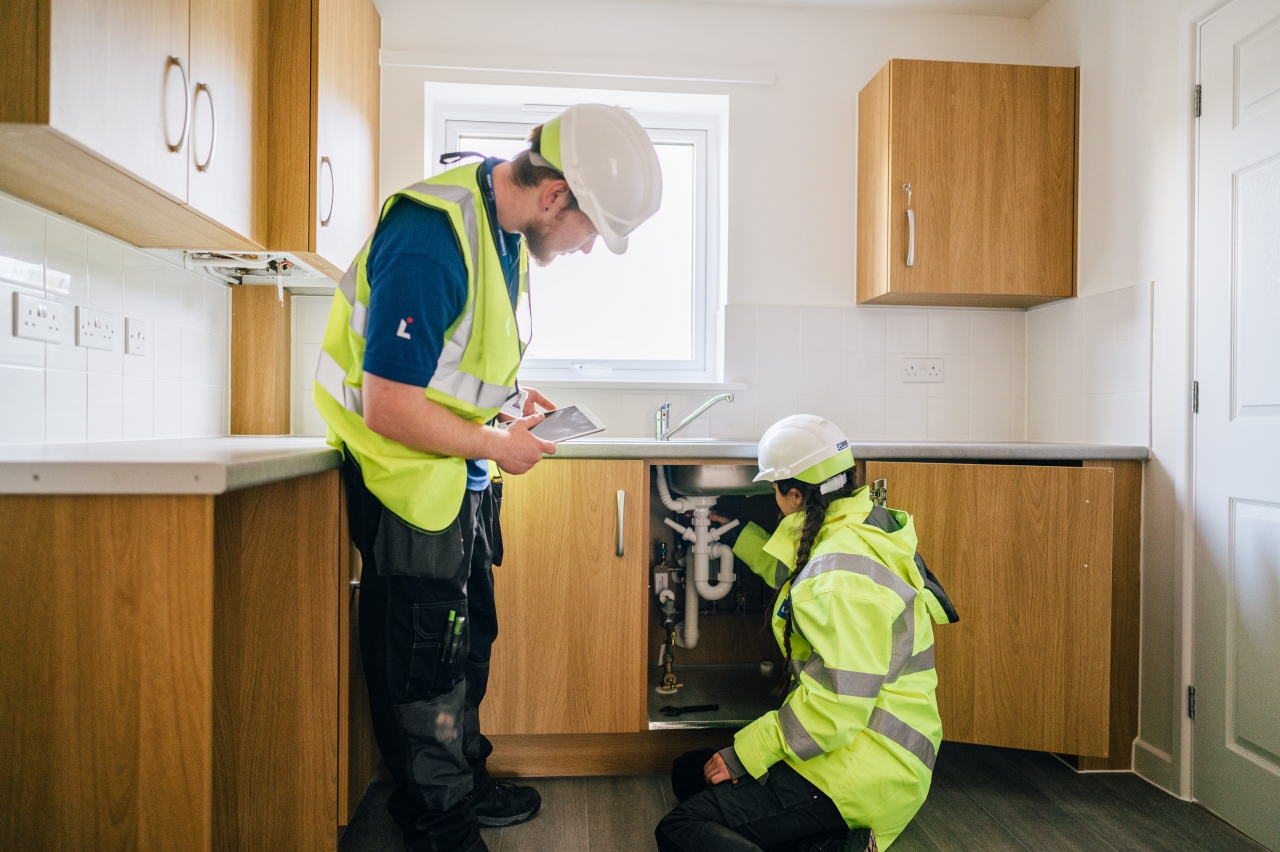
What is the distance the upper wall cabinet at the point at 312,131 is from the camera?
1.92 metres

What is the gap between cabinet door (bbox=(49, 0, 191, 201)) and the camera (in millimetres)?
1102

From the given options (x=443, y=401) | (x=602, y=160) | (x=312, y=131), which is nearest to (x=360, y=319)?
(x=443, y=401)

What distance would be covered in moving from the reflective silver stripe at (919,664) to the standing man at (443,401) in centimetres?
82

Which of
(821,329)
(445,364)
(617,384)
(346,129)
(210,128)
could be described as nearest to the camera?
(445,364)

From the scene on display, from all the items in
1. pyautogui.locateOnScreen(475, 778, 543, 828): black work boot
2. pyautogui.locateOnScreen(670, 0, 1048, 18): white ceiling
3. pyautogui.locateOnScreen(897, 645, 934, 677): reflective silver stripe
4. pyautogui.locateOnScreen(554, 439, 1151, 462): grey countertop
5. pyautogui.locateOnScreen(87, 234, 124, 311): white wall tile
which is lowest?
pyautogui.locateOnScreen(475, 778, 543, 828): black work boot

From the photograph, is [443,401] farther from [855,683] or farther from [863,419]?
[863,419]

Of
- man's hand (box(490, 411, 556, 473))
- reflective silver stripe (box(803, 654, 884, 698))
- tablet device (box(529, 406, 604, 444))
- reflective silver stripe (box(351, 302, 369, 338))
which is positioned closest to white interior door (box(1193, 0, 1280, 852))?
reflective silver stripe (box(803, 654, 884, 698))

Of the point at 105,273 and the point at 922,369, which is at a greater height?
the point at 105,273

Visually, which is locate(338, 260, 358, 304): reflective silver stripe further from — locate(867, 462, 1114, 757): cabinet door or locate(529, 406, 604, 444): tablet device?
locate(867, 462, 1114, 757): cabinet door

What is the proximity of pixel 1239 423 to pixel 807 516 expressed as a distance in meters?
1.13

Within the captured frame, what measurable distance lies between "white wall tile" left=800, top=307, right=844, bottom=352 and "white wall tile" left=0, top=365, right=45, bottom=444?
2.15m

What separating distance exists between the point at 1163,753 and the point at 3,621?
2.56 metres

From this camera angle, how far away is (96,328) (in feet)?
5.54

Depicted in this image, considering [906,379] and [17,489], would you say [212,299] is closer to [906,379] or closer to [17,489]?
[17,489]
